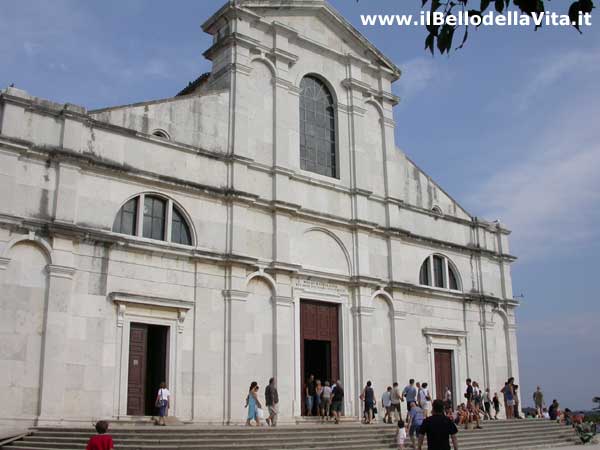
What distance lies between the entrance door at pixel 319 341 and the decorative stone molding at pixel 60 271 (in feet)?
28.0

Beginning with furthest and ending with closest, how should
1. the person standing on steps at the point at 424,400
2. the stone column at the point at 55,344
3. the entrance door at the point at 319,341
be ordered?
the entrance door at the point at 319,341
the person standing on steps at the point at 424,400
the stone column at the point at 55,344

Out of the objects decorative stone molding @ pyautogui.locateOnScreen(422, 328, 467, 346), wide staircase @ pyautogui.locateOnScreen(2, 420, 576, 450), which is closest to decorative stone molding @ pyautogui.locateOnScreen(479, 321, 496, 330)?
decorative stone molding @ pyautogui.locateOnScreen(422, 328, 467, 346)

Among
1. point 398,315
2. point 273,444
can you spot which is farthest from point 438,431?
point 398,315

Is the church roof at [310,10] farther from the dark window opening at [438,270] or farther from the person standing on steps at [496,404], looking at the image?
the person standing on steps at [496,404]

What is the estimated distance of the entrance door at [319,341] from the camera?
82.6 ft

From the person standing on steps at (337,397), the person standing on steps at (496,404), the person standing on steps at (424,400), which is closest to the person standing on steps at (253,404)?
the person standing on steps at (337,397)

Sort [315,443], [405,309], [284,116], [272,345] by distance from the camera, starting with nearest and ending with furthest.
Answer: [315,443] → [272,345] → [284,116] → [405,309]

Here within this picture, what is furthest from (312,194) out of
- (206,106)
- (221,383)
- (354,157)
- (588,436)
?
(588,436)

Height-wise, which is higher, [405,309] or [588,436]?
[405,309]

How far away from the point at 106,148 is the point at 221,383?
798cm

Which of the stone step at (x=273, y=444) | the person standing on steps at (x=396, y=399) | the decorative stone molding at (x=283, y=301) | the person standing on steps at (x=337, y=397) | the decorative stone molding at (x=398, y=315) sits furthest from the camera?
the decorative stone molding at (x=398, y=315)

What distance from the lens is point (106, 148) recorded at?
21.6 meters

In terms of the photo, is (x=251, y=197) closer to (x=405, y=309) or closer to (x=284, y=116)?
(x=284, y=116)

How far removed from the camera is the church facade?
64.1ft
